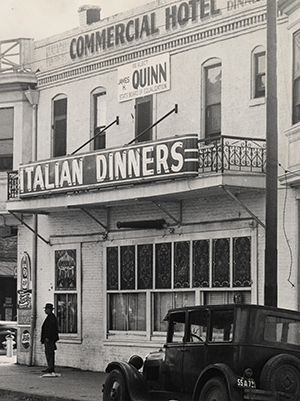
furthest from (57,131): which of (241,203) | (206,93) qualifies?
(241,203)

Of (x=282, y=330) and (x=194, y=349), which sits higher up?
(x=282, y=330)

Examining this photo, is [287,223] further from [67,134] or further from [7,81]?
[7,81]

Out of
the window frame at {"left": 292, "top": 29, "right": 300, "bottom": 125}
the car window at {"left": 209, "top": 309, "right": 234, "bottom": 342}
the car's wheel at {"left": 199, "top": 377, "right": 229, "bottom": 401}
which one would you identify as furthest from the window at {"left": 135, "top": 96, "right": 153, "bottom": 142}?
the car's wheel at {"left": 199, "top": 377, "right": 229, "bottom": 401}

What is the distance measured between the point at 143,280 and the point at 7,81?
700 centimetres

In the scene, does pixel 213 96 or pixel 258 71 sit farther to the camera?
pixel 213 96

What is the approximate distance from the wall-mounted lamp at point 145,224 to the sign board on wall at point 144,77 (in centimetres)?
300

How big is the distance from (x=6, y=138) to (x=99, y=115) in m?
3.37

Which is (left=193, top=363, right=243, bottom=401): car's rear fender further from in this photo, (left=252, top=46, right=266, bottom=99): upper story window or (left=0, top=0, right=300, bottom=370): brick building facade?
(left=252, top=46, right=266, bottom=99): upper story window

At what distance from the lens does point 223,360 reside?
41.9 ft

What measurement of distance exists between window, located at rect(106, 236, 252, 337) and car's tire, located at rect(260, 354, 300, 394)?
742 centimetres

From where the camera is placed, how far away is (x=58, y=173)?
2239 centimetres

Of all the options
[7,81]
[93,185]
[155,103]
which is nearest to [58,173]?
[93,185]

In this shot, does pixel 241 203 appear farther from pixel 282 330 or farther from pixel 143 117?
pixel 282 330

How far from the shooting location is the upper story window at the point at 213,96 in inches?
826
